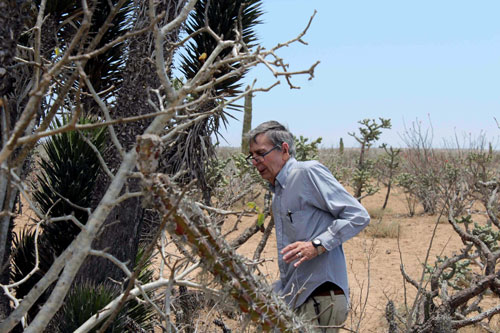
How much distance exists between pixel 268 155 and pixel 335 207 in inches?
18.8

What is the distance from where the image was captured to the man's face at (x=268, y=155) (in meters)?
2.81

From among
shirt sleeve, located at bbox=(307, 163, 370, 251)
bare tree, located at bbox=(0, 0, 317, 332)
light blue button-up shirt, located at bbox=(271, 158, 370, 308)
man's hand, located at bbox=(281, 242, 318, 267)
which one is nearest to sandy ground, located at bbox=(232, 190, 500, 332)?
light blue button-up shirt, located at bbox=(271, 158, 370, 308)

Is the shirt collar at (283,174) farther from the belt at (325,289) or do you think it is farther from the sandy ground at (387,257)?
the sandy ground at (387,257)

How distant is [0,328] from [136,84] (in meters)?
2.66

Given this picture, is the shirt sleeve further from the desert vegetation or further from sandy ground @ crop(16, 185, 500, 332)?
sandy ground @ crop(16, 185, 500, 332)

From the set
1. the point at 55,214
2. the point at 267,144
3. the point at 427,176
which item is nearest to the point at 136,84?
the point at 55,214

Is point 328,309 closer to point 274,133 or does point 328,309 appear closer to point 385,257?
point 274,133

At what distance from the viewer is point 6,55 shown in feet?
5.65

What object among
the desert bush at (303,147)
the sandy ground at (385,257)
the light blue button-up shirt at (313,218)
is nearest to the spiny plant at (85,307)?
the light blue button-up shirt at (313,218)

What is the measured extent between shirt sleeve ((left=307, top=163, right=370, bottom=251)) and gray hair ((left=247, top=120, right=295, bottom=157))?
0.80 feet

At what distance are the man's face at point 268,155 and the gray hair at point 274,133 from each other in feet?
0.06

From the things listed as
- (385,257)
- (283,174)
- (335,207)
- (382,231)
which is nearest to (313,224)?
(335,207)

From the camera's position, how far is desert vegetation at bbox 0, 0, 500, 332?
1556 mm

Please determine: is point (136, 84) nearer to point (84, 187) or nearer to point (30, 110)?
point (84, 187)
